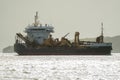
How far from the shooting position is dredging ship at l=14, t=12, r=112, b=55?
149 metres

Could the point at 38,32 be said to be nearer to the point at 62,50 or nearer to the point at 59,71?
the point at 62,50

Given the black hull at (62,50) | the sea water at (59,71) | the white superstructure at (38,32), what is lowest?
the sea water at (59,71)

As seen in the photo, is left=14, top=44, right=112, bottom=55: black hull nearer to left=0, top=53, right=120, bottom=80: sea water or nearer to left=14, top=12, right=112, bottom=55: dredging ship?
left=14, top=12, right=112, bottom=55: dredging ship

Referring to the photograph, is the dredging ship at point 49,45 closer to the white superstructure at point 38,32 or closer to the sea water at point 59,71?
the white superstructure at point 38,32

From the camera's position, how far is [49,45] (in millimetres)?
149750

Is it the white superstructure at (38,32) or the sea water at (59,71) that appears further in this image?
the white superstructure at (38,32)

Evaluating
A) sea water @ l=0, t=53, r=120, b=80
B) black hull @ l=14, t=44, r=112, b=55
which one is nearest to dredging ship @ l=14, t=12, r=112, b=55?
black hull @ l=14, t=44, r=112, b=55

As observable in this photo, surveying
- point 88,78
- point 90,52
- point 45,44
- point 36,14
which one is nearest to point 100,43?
point 90,52

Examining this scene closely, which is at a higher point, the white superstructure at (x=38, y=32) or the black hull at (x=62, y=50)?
the white superstructure at (x=38, y=32)

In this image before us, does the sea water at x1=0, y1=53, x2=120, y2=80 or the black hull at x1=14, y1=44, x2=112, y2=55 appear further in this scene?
the black hull at x1=14, y1=44, x2=112, y2=55

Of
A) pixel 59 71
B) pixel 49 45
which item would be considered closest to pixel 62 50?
pixel 49 45

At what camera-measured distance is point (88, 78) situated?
5541cm

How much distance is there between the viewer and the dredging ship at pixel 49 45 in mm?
149250

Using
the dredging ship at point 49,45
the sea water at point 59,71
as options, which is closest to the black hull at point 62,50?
→ the dredging ship at point 49,45
